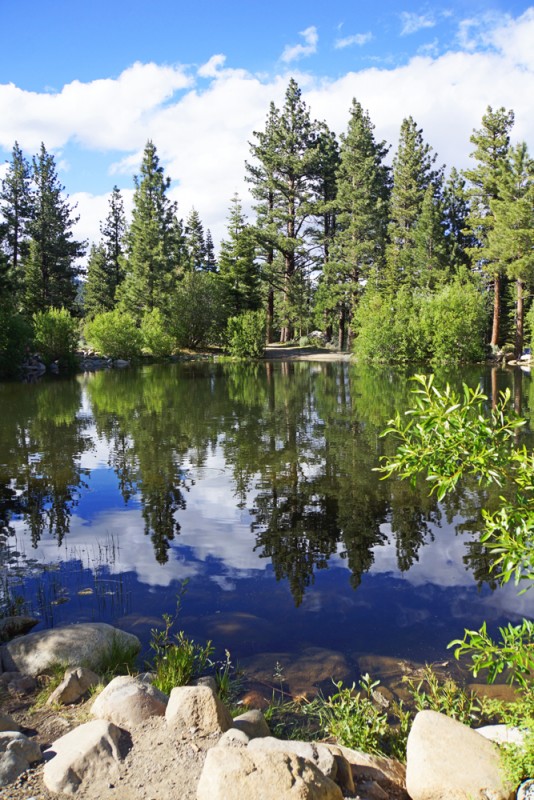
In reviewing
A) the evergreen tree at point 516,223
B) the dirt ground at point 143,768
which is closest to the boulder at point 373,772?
the dirt ground at point 143,768

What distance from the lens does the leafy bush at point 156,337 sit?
45.7m

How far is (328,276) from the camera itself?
5162 centimetres

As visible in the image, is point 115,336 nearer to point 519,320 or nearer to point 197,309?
point 197,309

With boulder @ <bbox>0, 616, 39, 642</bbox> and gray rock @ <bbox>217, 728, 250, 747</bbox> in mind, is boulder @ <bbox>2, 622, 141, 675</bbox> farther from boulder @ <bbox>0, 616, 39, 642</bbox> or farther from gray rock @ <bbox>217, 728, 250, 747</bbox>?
gray rock @ <bbox>217, 728, 250, 747</bbox>

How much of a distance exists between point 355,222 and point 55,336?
26577mm

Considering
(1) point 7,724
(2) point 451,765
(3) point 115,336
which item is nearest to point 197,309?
(3) point 115,336

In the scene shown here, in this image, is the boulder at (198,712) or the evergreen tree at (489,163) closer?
the boulder at (198,712)

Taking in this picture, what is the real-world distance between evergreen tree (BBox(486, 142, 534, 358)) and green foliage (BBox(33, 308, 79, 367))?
2964cm

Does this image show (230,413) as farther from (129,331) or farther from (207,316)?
(207,316)

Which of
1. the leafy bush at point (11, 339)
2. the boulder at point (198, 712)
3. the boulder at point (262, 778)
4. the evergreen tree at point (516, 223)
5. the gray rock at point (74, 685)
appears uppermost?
the evergreen tree at point (516, 223)

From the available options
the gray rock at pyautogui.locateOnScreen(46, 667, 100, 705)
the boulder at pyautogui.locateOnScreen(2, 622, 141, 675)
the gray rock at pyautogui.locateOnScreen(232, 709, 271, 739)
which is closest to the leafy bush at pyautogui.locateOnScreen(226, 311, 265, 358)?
the boulder at pyautogui.locateOnScreen(2, 622, 141, 675)

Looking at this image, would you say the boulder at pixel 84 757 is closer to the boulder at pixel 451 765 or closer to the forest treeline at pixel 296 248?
the boulder at pixel 451 765

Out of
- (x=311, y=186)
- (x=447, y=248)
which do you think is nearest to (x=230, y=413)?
(x=447, y=248)

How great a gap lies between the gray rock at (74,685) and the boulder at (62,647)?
255mm
